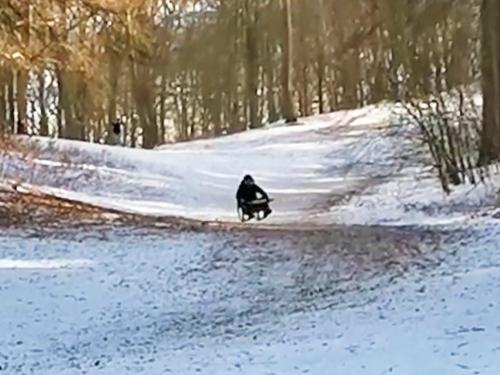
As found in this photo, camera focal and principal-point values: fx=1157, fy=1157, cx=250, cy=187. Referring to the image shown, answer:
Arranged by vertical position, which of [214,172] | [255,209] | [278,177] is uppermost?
[214,172]

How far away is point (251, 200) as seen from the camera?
70.9ft

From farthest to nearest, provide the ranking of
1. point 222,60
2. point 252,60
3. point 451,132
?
point 222,60 < point 252,60 < point 451,132

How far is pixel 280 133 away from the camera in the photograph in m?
39.8

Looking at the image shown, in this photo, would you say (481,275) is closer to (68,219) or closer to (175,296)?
(175,296)

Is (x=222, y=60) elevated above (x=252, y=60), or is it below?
above

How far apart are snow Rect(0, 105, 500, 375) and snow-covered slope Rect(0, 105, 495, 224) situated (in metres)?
0.12

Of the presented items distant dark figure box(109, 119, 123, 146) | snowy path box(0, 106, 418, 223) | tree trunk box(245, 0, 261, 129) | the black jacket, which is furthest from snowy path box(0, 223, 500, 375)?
tree trunk box(245, 0, 261, 129)

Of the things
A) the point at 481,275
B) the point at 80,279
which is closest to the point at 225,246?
the point at 80,279

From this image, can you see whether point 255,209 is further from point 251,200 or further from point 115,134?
point 115,134

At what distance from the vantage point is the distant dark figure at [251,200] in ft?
70.0

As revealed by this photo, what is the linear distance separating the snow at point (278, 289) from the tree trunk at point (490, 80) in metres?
0.80

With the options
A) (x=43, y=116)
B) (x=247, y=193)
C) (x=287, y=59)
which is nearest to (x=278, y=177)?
(x=247, y=193)

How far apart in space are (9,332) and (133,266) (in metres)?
3.46

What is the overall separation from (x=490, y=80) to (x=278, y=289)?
23.8 feet
